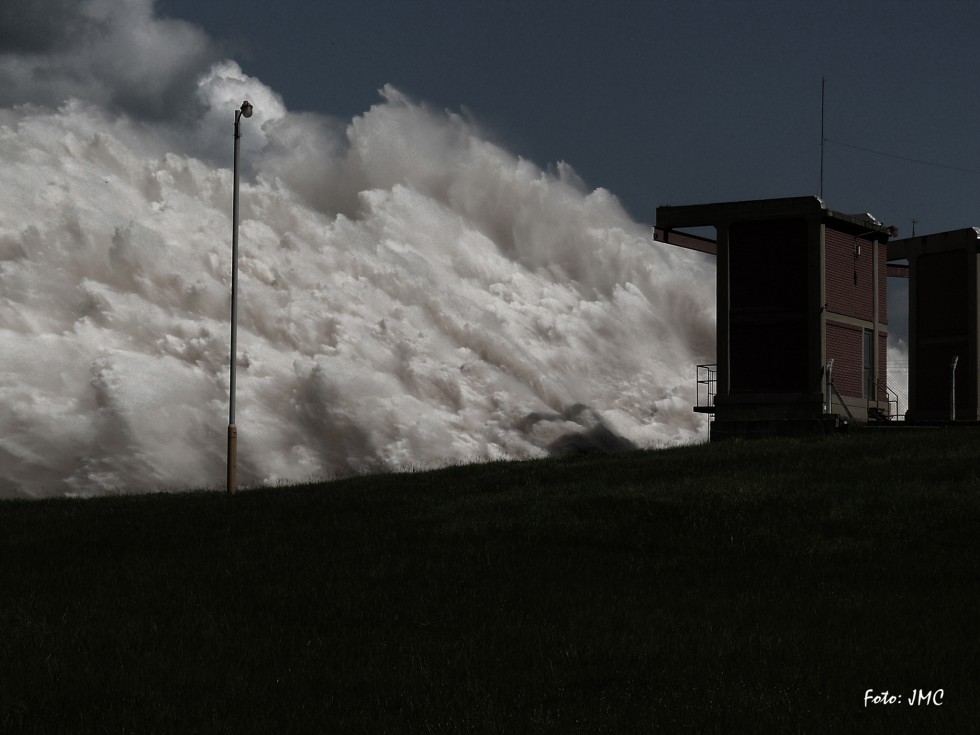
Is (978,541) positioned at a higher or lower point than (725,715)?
A: higher

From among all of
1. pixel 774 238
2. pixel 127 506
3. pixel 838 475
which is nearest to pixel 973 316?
pixel 774 238

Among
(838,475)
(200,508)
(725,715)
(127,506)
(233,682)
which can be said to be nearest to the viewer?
(725,715)

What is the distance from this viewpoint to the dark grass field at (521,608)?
10055 mm

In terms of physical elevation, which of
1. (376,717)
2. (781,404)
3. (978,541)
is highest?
(781,404)

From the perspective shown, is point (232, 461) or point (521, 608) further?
point (232, 461)

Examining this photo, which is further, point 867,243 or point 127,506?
point 867,243

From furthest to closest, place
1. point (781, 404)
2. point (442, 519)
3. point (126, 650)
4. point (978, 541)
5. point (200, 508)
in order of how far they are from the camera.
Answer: point (781, 404), point (200, 508), point (442, 519), point (978, 541), point (126, 650)

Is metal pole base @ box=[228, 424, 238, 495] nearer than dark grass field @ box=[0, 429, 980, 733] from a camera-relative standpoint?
No

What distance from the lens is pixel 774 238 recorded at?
135ft

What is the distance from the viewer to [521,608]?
14.1 m

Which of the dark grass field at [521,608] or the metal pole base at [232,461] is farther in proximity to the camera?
the metal pole base at [232,461]

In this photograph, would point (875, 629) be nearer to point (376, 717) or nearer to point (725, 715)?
point (725, 715)

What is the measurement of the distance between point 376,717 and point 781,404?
3263cm

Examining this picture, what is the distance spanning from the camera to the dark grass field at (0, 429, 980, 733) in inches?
396
